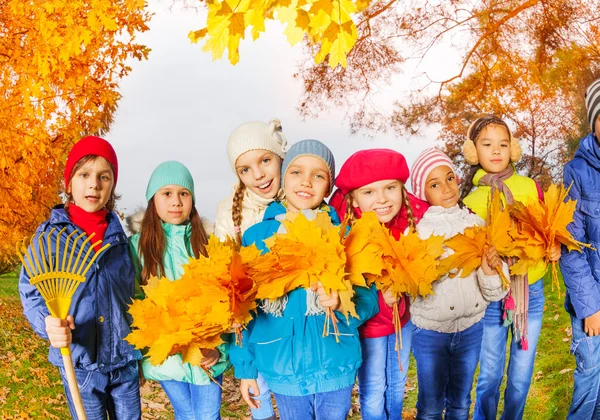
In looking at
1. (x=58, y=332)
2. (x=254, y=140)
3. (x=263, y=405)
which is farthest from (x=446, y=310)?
(x=58, y=332)

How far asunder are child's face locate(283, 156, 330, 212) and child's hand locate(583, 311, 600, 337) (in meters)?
1.96

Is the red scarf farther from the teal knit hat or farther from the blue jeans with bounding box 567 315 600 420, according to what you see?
the blue jeans with bounding box 567 315 600 420

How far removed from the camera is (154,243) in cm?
327

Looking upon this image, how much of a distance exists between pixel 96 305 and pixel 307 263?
1.25 metres

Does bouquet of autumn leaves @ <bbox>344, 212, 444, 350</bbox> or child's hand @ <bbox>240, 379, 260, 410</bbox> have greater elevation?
bouquet of autumn leaves @ <bbox>344, 212, 444, 350</bbox>

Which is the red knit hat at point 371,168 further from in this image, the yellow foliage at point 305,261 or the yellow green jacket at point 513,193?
Result: the yellow green jacket at point 513,193

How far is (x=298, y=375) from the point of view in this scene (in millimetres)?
2586

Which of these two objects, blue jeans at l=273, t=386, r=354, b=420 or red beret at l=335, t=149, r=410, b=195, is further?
red beret at l=335, t=149, r=410, b=195

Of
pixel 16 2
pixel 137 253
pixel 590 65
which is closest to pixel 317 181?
pixel 137 253

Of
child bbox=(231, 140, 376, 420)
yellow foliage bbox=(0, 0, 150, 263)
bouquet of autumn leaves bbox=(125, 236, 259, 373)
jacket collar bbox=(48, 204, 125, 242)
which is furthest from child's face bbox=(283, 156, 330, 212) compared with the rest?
yellow foliage bbox=(0, 0, 150, 263)

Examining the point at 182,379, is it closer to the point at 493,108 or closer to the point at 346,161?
the point at 346,161

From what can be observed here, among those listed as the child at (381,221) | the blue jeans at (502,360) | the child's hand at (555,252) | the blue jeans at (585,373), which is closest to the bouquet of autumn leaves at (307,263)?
the child at (381,221)

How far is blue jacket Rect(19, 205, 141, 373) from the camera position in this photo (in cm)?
302

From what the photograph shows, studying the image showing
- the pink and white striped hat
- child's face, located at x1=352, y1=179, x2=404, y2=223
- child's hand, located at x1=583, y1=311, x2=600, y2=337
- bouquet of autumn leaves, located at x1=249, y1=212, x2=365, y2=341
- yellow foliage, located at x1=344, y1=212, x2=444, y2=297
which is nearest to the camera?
bouquet of autumn leaves, located at x1=249, y1=212, x2=365, y2=341
